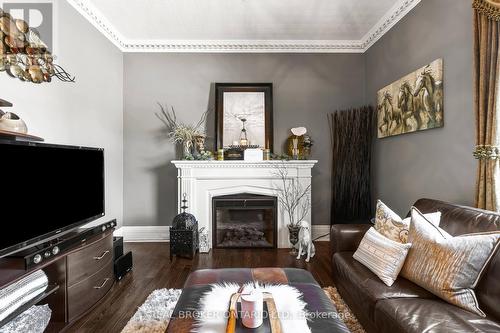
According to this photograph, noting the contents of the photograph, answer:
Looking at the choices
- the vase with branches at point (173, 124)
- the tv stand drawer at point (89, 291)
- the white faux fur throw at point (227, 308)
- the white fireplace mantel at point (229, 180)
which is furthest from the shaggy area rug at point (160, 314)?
the vase with branches at point (173, 124)

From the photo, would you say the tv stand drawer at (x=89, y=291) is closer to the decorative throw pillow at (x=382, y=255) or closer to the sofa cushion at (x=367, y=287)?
the sofa cushion at (x=367, y=287)

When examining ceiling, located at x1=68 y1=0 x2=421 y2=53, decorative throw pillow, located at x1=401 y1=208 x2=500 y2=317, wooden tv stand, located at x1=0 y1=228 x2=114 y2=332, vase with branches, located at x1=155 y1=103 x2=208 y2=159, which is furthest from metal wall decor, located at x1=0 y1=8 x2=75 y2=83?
decorative throw pillow, located at x1=401 y1=208 x2=500 y2=317

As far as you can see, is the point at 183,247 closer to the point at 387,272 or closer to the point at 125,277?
the point at 125,277

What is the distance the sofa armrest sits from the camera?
2.15m

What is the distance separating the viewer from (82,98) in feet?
9.34

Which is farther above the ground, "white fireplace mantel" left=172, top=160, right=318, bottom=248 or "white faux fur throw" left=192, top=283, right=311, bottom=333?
"white fireplace mantel" left=172, top=160, right=318, bottom=248

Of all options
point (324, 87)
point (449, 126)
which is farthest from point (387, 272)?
point (324, 87)

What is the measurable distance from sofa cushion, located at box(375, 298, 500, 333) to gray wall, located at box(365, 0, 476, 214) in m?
1.13

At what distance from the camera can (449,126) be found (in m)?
2.19

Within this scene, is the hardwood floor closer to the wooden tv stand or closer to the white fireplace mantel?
the wooden tv stand

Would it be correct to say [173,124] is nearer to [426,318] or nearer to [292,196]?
[292,196]

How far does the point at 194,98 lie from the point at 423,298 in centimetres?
349

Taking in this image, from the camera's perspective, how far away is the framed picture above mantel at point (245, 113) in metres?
3.70

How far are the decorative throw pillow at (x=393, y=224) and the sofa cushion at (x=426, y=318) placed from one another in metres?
0.47
